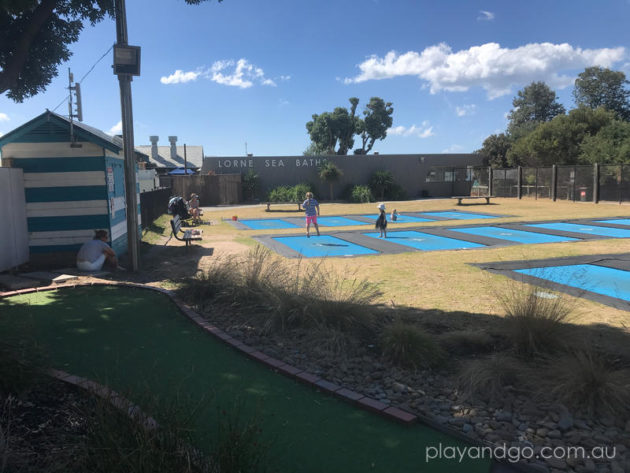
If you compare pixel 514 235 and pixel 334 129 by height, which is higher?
pixel 334 129

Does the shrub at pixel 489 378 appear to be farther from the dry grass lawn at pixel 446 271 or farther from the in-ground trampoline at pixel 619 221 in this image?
the in-ground trampoline at pixel 619 221

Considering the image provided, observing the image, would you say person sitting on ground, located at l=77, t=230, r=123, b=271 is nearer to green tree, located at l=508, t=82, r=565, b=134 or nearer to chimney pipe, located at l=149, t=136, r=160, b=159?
chimney pipe, located at l=149, t=136, r=160, b=159

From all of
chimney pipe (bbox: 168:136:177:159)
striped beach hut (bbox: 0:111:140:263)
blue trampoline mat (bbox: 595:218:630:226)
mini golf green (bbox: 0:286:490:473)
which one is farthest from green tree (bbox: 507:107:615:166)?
mini golf green (bbox: 0:286:490:473)

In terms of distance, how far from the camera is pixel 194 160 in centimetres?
5153

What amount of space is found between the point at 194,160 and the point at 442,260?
44419mm

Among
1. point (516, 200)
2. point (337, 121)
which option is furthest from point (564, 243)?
point (337, 121)

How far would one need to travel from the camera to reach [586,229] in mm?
17344

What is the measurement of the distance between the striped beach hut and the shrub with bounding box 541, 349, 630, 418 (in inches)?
341

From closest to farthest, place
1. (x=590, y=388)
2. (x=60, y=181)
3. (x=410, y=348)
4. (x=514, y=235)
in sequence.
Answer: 1. (x=590, y=388)
2. (x=410, y=348)
3. (x=60, y=181)
4. (x=514, y=235)

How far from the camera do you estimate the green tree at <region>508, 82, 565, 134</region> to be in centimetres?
7000

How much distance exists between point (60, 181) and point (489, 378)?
8.84 m

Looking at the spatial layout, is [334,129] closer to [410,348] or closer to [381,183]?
[381,183]

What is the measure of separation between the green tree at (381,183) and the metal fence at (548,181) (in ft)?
17.2

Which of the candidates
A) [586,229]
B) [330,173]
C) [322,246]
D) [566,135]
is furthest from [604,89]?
[322,246]
